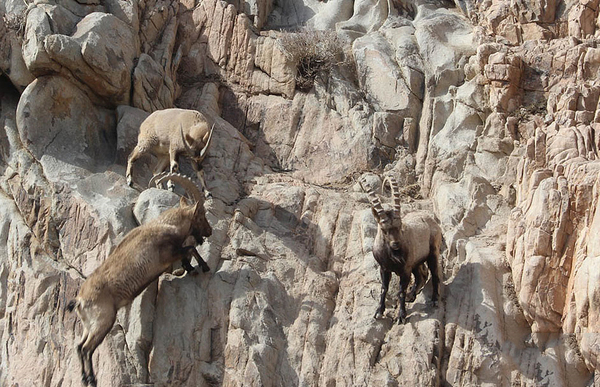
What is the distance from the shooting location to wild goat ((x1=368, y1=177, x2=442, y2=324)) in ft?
37.0

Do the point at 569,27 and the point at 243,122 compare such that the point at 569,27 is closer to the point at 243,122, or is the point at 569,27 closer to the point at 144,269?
the point at 243,122

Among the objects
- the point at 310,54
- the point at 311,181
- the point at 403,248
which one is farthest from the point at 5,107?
the point at 403,248

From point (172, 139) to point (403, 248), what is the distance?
15.3ft

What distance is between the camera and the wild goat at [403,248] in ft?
37.0

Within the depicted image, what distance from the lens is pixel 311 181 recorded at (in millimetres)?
15016

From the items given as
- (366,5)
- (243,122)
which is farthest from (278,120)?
(366,5)

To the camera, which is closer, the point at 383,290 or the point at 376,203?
the point at 376,203

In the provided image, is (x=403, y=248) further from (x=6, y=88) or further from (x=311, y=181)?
(x=6, y=88)

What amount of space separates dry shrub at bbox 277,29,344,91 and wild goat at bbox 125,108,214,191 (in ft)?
9.81

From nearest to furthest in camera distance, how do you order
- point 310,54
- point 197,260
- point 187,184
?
1. point 197,260
2. point 187,184
3. point 310,54

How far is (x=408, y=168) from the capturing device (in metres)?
14.8

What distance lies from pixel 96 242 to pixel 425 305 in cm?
502

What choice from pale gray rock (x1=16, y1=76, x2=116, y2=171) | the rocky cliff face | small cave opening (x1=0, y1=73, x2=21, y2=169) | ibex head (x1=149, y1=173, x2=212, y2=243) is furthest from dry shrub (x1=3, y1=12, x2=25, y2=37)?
ibex head (x1=149, y1=173, x2=212, y2=243)

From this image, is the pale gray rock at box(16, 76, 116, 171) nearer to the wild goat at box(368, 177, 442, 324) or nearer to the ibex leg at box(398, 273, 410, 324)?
the wild goat at box(368, 177, 442, 324)
